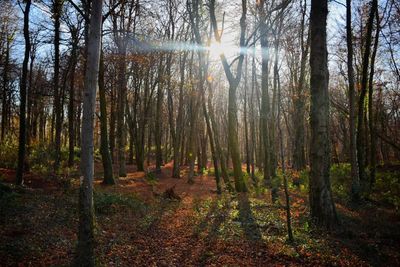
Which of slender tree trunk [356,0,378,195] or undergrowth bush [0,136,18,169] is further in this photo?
undergrowth bush [0,136,18,169]

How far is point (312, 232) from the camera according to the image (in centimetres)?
743

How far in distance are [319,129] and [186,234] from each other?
14.7 ft

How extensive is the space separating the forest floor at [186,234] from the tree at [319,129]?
0.56 m

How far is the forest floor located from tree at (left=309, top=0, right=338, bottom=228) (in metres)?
0.56

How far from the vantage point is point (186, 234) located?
7.95m

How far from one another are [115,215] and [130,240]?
86.3 inches

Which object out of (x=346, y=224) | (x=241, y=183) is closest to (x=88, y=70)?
(x=346, y=224)

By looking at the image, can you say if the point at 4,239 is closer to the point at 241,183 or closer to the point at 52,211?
the point at 52,211

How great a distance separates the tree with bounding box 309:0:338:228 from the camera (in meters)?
7.87

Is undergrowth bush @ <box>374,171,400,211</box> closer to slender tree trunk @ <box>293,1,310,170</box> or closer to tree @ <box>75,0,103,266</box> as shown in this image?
slender tree trunk @ <box>293,1,310,170</box>

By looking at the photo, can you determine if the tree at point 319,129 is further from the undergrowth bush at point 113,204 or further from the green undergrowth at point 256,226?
the undergrowth bush at point 113,204

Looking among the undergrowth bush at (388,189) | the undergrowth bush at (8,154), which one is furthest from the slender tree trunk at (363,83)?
the undergrowth bush at (8,154)

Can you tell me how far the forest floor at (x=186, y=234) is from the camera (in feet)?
19.2

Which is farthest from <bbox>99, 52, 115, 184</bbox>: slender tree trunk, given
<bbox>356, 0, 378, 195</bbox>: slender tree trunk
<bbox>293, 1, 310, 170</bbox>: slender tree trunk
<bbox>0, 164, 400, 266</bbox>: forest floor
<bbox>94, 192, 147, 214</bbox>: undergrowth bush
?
<bbox>356, 0, 378, 195</bbox>: slender tree trunk
